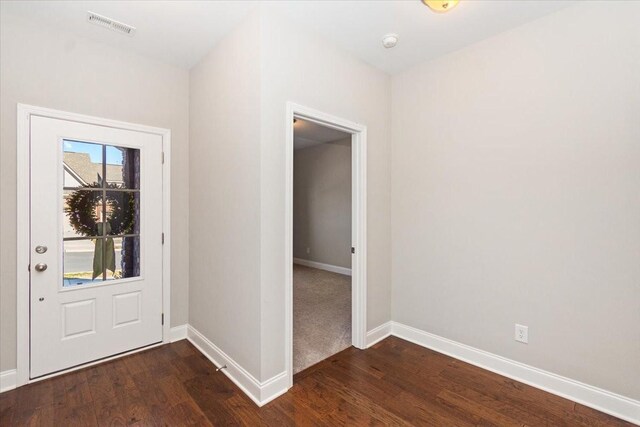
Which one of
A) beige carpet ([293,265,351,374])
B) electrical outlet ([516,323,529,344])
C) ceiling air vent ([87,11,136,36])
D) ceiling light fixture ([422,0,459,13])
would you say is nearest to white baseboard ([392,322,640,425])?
electrical outlet ([516,323,529,344])

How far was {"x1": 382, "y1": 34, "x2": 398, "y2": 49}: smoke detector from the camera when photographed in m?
2.46

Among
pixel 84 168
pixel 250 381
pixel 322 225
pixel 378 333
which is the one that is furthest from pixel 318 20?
pixel 322 225

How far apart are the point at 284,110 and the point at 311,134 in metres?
3.58

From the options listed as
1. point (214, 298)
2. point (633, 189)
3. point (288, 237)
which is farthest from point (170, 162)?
point (633, 189)

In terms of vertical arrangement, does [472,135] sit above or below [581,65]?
below

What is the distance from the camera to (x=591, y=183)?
2.04 m

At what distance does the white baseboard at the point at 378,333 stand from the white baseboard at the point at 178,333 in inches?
74.3

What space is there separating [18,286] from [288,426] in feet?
7.39

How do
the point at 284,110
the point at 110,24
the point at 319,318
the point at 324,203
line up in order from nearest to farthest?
the point at 284,110 < the point at 110,24 < the point at 319,318 < the point at 324,203

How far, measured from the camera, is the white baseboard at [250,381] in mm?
2070

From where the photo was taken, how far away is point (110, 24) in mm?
2316

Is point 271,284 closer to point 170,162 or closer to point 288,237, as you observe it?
point 288,237

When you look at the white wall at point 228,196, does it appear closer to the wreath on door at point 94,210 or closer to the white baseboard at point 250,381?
the white baseboard at point 250,381

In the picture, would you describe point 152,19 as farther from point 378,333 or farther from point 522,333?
point 522,333
